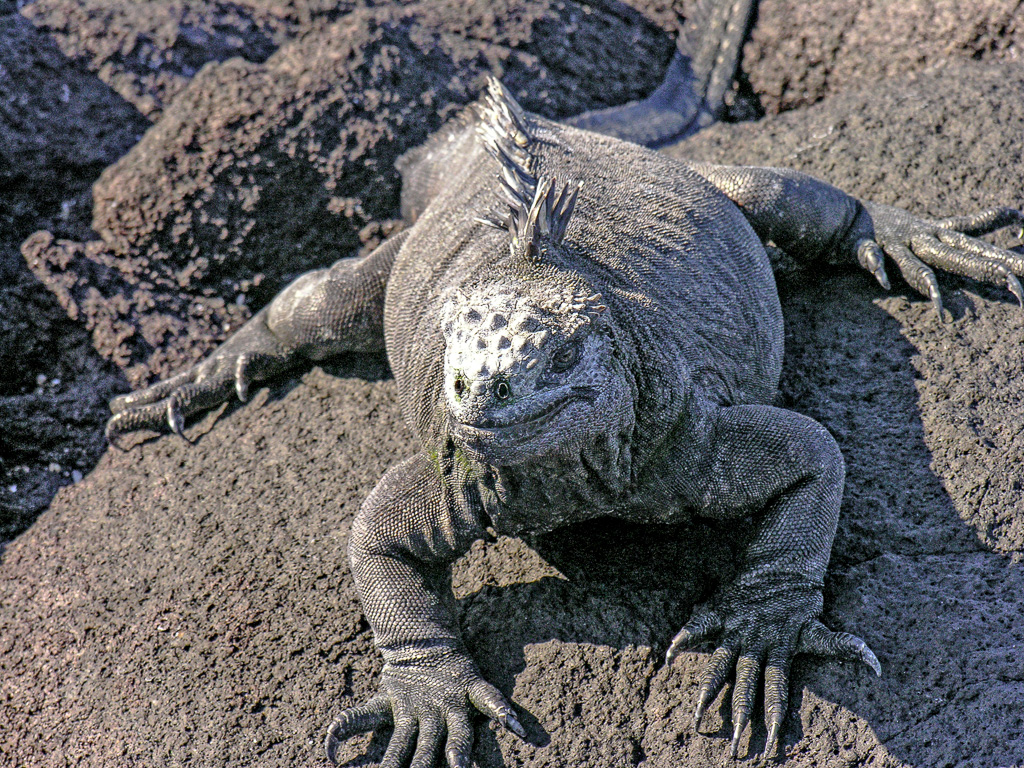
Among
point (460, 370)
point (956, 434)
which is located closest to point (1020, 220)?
point (956, 434)

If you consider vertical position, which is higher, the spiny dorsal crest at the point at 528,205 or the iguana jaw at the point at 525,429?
the spiny dorsal crest at the point at 528,205

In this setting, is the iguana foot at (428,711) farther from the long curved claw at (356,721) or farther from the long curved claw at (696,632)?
the long curved claw at (696,632)

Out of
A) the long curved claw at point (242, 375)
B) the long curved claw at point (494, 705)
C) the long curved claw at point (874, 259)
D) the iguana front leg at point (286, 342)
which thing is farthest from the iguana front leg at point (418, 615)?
the long curved claw at point (874, 259)

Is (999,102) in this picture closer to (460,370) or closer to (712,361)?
(712,361)

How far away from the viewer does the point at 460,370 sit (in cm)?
287

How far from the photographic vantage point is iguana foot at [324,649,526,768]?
3324 mm

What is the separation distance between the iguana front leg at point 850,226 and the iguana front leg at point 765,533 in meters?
1.37

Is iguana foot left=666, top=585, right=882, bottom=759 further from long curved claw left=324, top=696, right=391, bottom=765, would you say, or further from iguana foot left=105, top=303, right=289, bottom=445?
iguana foot left=105, top=303, right=289, bottom=445

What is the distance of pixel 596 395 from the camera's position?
2.98 m

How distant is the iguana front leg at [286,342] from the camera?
479cm

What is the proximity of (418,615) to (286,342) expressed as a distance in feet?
6.27

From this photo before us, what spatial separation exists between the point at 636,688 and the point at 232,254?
355 centimetres

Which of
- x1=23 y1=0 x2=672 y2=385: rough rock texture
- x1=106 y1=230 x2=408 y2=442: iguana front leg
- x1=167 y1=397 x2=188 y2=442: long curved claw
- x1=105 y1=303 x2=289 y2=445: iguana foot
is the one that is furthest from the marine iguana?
x1=23 y1=0 x2=672 y2=385: rough rock texture

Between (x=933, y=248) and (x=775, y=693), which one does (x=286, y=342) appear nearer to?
(x=775, y=693)
